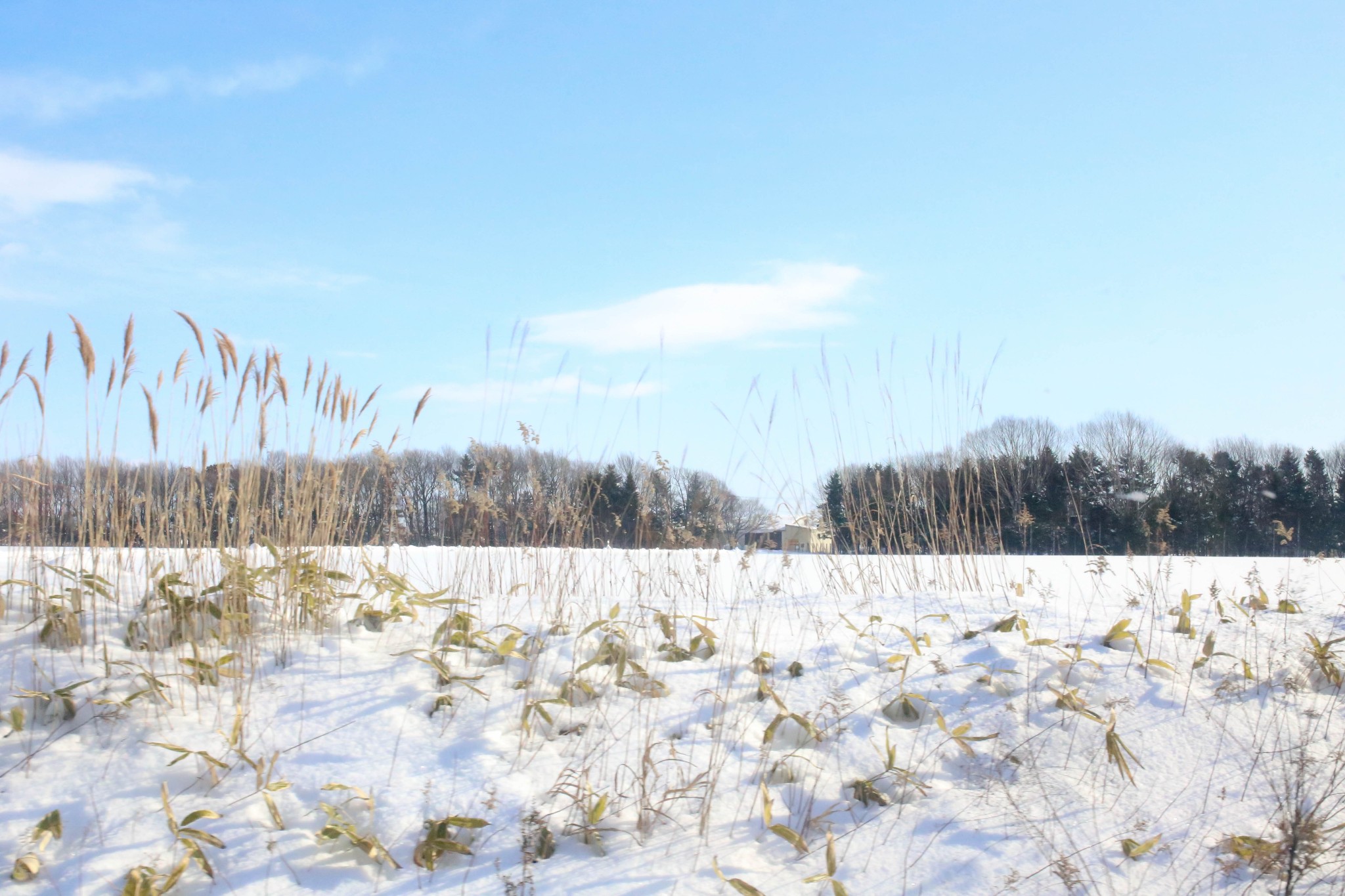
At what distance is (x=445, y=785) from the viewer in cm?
225

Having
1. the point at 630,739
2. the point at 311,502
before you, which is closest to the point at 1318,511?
the point at 630,739

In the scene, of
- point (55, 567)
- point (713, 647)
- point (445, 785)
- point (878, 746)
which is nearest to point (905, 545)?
point (713, 647)

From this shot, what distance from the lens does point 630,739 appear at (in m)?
2.52

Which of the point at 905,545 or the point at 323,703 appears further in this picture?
the point at 905,545

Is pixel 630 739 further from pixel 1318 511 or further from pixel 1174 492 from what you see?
pixel 1318 511

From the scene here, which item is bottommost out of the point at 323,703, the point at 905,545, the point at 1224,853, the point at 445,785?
the point at 1224,853

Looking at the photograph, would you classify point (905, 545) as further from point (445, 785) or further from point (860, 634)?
point (445, 785)

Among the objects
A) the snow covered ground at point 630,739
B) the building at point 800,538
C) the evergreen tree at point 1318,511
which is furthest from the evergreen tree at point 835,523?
the evergreen tree at point 1318,511

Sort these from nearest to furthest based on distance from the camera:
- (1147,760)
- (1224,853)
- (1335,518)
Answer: (1224,853) → (1147,760) → (1335,518)

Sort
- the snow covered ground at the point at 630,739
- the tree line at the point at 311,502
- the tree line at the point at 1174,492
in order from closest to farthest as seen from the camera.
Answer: the snow covered ground at the point at 630,739, the tree line at the point at 311,502, the tree line at the point at 1174,492

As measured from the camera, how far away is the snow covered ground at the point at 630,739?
201 centimetres

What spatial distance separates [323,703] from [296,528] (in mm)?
854

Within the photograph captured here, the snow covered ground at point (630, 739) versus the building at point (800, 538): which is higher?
the building at point (800, 538)

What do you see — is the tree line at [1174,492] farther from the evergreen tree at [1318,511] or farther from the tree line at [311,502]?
the tree line at [311,502]
